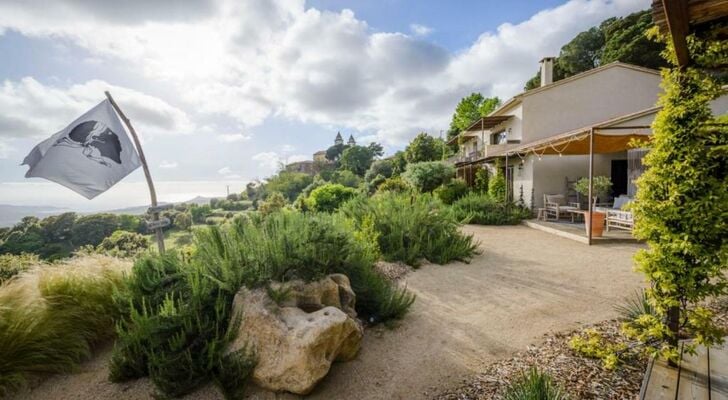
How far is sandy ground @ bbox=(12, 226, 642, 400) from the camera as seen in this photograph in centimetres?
262

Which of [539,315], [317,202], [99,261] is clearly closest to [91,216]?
[317,202]

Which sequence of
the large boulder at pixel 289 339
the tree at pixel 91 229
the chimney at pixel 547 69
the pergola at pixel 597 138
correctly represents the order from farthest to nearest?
the tree at pixel 91 229
the chimney at pixel 547 69
the pergola at pixel 597 138
the large boulder at pixel 289 339

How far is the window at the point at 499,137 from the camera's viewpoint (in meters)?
17.8

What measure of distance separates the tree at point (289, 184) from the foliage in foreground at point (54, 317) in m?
46.4

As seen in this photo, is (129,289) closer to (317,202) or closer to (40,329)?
(40,329)

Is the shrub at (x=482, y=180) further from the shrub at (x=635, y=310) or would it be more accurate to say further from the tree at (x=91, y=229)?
the tree at (x=91, y=229)

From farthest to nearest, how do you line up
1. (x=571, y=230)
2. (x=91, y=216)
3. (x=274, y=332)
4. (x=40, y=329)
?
(x=91, y=216)
(x=571, y=230)
(x=40, y=329)
(x=274, y=332)

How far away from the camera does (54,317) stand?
3.03 m

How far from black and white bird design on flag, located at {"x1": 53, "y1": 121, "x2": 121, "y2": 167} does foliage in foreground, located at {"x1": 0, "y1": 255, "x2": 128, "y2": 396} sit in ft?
4.51

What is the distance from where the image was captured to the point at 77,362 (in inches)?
118

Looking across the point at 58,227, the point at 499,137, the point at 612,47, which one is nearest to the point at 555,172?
the point at 499,137

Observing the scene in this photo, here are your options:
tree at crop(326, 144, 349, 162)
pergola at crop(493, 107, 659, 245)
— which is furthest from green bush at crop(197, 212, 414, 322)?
tree at crop(326, 144, 349, 162)

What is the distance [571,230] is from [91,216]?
125 ft

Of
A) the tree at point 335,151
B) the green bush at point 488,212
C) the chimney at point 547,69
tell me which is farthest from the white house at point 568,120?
the tree at point 335,151
